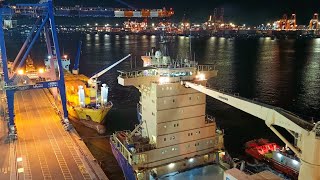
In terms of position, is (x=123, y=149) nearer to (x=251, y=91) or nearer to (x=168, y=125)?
(x=168, y=125)

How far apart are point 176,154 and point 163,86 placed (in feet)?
20.1

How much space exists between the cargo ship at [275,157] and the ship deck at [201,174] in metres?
9.38

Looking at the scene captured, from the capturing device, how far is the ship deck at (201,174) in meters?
25.6

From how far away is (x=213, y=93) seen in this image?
2169cm

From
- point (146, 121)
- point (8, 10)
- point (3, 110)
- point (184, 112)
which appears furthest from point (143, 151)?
point (3, 110)

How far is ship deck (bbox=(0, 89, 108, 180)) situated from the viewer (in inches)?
1016

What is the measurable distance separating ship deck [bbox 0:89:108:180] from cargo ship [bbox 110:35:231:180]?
3.73m

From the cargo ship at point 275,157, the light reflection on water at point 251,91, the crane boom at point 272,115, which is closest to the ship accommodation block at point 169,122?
the crane boom at point 272,115

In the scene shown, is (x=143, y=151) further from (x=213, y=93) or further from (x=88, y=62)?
(x=88, y=62)

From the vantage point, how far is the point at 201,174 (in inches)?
1030

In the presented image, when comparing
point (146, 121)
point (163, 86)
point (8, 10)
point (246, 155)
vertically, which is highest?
point (8, 10)

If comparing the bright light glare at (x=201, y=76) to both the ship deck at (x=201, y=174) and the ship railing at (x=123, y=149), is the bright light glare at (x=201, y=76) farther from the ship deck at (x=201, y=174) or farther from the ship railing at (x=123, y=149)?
the ship railing at (x=123, y=149)

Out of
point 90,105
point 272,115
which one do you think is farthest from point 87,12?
point 272,115

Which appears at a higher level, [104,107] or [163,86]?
[163,86]
